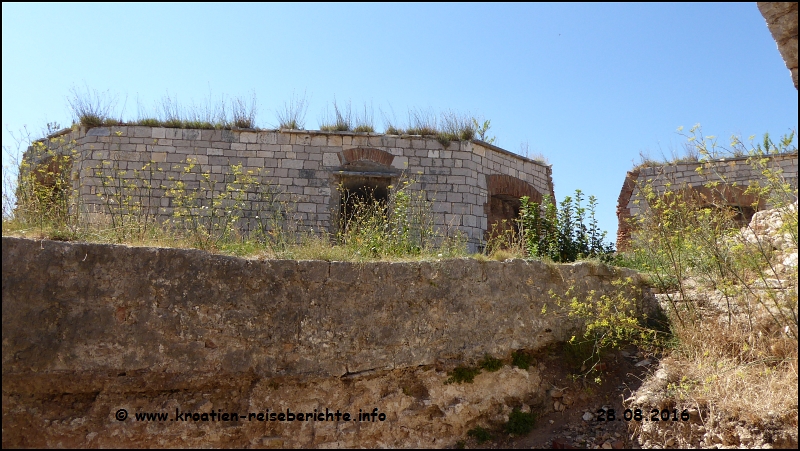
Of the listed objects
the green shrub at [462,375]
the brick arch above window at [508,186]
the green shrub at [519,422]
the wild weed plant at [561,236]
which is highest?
the brick arch above window at [508,186]

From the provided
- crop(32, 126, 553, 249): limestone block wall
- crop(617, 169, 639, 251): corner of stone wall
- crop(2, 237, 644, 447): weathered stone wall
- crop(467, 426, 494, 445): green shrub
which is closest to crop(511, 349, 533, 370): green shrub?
crop(2, 237, 644, 447): weathered stone wall

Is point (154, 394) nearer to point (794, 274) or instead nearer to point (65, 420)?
point (65, 420)

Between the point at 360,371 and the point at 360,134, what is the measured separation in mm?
5678

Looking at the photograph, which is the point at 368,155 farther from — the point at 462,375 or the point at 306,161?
the point at 462,375

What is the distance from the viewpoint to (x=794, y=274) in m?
4.96

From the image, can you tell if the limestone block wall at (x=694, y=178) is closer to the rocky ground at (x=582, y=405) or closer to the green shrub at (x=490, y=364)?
the rocky ground at (x=582, y=405)

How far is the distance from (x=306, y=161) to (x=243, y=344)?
212 inches

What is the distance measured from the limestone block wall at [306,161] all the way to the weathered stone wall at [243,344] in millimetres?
4371

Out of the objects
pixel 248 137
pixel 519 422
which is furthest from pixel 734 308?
pixel 248 137

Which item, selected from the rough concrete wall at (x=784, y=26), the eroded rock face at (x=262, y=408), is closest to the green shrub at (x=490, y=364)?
the eroded rock face at (x=262, y=408)

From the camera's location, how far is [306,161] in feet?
32.4

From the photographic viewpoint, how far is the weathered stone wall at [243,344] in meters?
4.49

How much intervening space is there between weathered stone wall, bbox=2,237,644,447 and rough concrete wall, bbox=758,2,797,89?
262cm

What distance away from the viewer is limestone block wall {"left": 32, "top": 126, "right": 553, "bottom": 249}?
9.70 m
